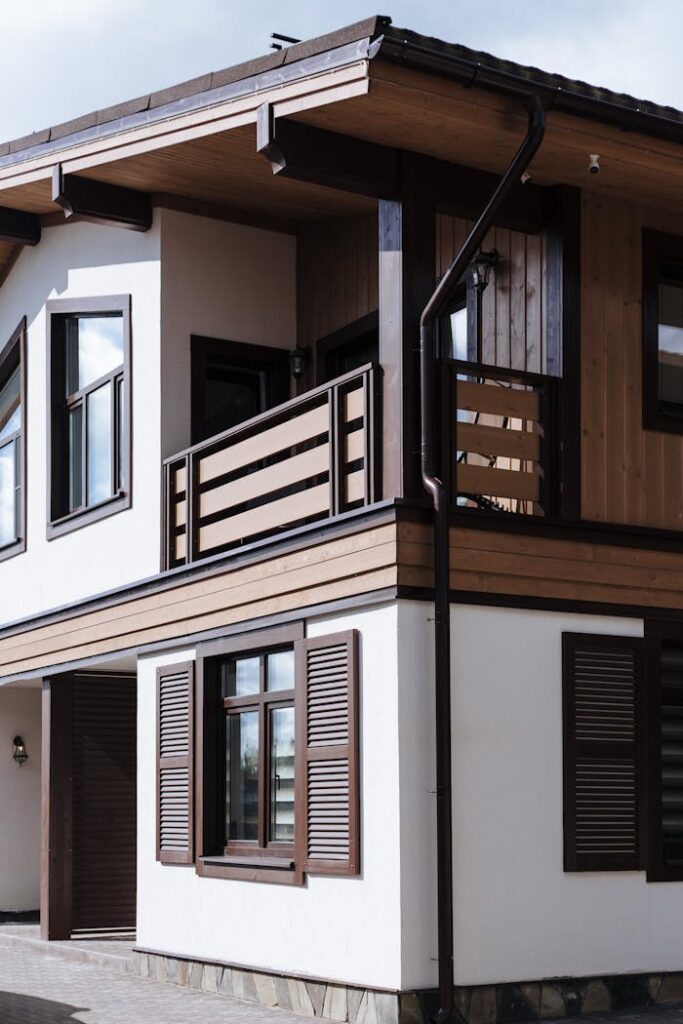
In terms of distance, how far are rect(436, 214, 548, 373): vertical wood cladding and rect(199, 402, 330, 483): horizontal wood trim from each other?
1316mm

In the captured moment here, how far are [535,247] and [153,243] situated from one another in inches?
147

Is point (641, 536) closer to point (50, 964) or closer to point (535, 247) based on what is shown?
point (535, 247)

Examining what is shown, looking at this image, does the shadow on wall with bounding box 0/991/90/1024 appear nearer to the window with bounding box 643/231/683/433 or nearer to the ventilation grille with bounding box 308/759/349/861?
the ventilation grille with bounding box 308/759/349/861

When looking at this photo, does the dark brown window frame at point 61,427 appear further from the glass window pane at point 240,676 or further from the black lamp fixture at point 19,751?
the black lamp fixture at point 19,751

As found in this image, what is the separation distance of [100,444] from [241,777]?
3976 millimetres

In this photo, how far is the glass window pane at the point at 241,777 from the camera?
40.6ft

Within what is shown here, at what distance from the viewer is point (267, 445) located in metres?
12.3

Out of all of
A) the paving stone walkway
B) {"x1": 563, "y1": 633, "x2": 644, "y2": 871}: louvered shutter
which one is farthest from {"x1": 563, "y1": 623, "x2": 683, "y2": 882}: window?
the paving stone walkway

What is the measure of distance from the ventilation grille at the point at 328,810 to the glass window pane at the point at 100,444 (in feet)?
15.2

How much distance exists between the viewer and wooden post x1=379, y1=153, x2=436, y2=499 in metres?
10.7

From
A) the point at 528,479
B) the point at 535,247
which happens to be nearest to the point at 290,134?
the point at 535,247

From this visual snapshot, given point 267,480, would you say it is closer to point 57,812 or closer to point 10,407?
point 57,812

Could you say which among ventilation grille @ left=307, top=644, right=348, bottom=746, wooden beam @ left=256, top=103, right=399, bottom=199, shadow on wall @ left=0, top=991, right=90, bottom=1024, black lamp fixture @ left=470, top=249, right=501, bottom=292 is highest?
wooden beam @ left=256, top=103, right=399, bottom=199

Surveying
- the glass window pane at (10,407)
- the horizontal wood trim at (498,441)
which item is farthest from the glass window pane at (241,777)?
the glass window pane at (10,407)
